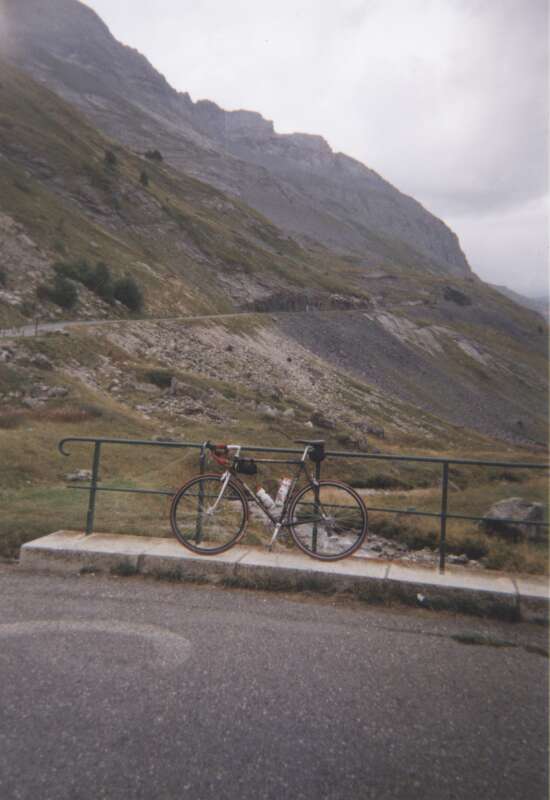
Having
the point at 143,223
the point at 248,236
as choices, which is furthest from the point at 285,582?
the point at 248,236

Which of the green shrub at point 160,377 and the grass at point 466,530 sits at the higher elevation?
the green shrub at point 160,377

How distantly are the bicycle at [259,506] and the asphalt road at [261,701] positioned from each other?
1276 mm

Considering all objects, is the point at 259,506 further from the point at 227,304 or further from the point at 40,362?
the point at 227,304

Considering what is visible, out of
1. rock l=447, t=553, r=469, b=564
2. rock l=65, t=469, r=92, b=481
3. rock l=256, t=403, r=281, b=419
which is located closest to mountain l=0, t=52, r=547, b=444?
rock l=256, t=403, r=281, b=419

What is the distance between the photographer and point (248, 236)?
11062 centimetres

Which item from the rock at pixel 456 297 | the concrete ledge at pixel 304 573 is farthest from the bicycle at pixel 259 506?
the rock at pixel 456 297

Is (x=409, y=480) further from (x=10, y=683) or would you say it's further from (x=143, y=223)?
(x=143, y=223)

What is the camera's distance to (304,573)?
6887 millimetres

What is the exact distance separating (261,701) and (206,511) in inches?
138

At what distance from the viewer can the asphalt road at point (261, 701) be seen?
3.62 m

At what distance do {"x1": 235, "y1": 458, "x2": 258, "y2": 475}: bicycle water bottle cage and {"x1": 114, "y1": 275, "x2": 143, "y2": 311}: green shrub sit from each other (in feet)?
156

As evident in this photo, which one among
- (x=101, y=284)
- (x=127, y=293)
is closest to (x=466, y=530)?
(x=101, y=284)

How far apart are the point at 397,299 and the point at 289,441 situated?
97047 mm

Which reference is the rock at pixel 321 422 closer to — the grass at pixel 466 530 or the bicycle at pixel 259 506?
the grass at pixel 466 530
